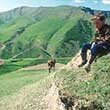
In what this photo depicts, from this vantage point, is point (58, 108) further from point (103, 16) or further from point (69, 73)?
point (103, 16)

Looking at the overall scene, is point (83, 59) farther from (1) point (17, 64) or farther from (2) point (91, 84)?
(1) point (17, 64)

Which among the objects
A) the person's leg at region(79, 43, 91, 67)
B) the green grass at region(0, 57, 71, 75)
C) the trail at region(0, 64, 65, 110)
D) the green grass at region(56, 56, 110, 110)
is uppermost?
the person's leg at region(79, 43, 91, 67)

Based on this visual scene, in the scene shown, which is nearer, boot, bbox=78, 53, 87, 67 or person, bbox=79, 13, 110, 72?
person, bbox=79, 13, 110, 72

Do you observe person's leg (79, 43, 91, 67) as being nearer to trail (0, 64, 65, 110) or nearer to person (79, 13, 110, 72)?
person (79, 13, 110, 72)

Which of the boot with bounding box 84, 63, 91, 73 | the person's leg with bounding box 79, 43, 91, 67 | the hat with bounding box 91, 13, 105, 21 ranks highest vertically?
the hat with bounding box 91, 13, 105, 21

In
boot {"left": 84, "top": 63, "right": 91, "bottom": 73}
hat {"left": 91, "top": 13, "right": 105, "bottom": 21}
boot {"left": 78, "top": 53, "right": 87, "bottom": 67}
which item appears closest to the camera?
hat {"left": 91, "top": 13, "right": 105, "bottom": 21}

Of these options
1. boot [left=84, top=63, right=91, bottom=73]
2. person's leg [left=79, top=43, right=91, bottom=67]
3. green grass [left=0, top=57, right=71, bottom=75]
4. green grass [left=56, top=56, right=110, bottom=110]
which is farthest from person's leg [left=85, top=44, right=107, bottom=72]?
green grass [left=0, top=57, right=71, bottom=75]

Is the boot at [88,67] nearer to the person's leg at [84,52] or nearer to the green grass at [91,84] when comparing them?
the green grass at [91,84]

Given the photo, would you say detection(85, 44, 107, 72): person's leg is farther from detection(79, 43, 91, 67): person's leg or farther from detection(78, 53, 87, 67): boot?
detection(78, 53, 87, 67): boot

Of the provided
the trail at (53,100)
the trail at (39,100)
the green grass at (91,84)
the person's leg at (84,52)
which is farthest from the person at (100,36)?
the trail at (39,100)

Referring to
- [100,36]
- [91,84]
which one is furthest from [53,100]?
[100,36]

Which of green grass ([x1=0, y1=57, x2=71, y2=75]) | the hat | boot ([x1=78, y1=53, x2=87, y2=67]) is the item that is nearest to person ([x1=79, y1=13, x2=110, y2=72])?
the hat

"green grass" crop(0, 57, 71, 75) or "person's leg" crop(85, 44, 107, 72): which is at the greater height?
"person's leg" crop(85, 44, 107, 72)

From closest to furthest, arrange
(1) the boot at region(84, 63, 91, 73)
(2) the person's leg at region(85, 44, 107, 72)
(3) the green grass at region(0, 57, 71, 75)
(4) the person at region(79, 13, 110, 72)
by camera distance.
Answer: (4) the person at region(79, 13, 110, 72), (2) the person's leg at region(85, 44, 107, 72), (1) the boot at region(84, 63, 91, 73), (3) the green grass at region(0, 57, 71, 75)
